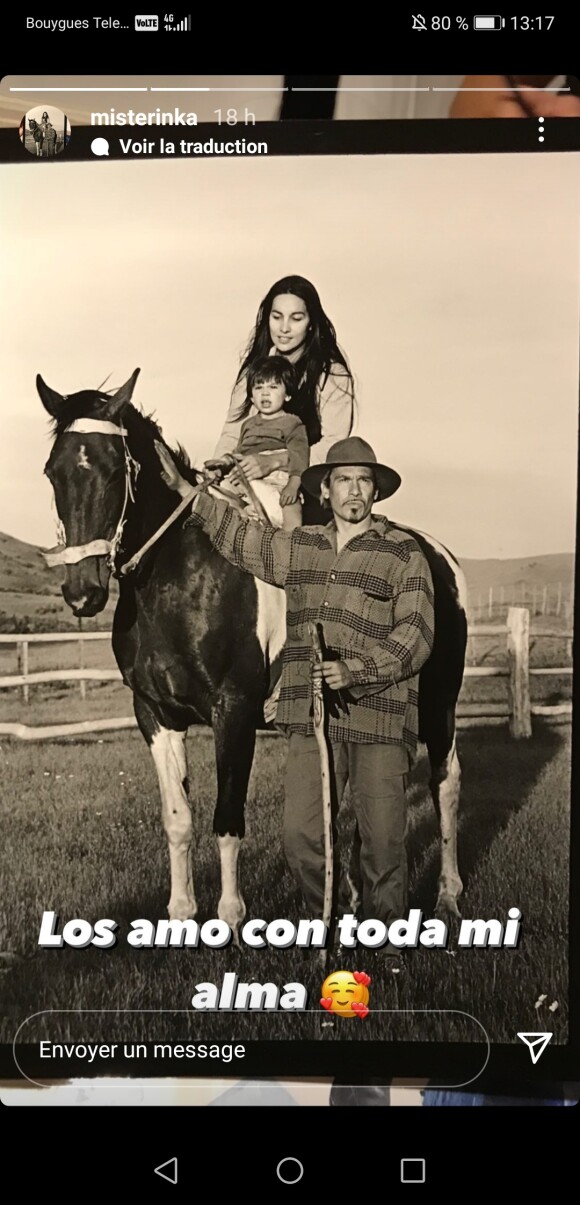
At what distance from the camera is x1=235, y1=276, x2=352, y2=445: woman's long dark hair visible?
161cm

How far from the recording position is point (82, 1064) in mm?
1637

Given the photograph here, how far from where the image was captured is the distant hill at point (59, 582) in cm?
162

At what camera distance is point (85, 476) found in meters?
1.63

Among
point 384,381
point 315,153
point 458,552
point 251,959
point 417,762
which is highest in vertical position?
point 315,153

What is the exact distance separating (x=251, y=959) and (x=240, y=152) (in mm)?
1242

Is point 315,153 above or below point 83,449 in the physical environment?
above

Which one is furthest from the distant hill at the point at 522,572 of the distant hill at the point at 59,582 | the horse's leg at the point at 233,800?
the horse's leg at the point at 233,800

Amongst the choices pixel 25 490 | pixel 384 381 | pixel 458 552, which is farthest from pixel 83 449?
pixel 458 552

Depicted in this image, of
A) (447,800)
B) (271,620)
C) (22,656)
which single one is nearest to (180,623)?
(271,620)

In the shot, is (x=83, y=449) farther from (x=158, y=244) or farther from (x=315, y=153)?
(x=315, y=153)
